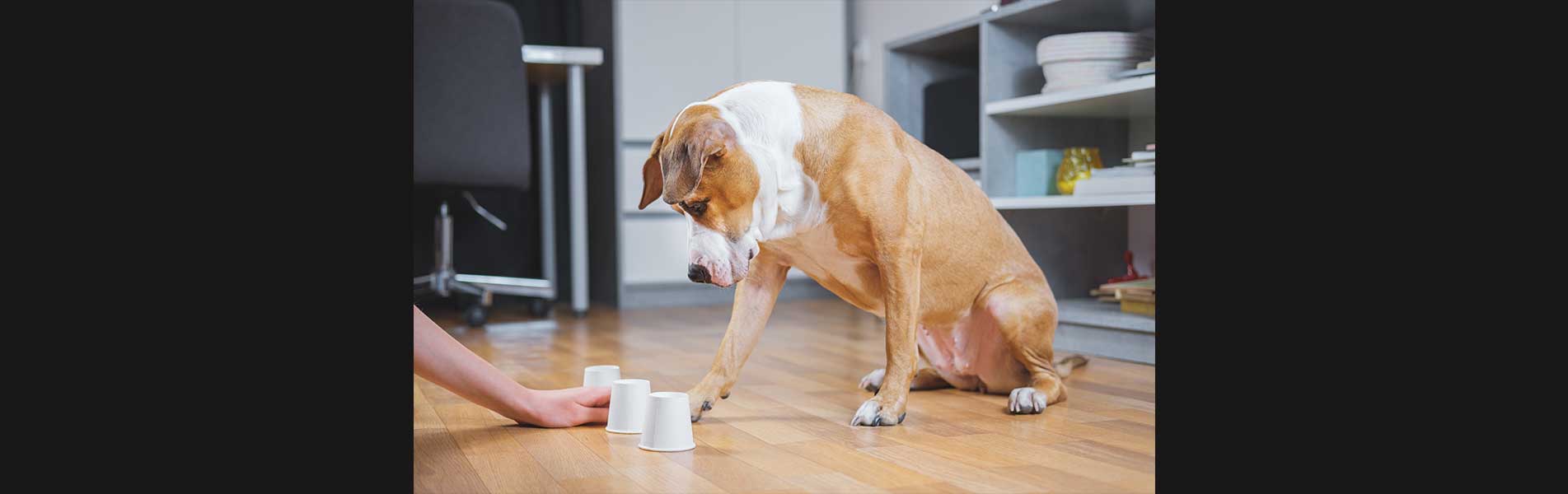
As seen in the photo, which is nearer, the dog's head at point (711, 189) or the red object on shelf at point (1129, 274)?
the dog's head at point (711, 189)

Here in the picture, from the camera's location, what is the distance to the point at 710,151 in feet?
4.87

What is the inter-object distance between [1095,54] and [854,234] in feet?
4.25

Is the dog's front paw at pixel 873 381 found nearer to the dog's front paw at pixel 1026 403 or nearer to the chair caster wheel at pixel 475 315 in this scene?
the dog's front paw at pixel 1026 403

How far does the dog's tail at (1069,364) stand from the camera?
2.12 m

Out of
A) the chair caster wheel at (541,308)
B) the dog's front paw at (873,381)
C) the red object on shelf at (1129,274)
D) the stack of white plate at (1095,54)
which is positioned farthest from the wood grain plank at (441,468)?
the chair caster wheel at (541,308)

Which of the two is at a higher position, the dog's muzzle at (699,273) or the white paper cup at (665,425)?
the dog's muzzle at (699,273)

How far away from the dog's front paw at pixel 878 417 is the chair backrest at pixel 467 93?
2.00 metres

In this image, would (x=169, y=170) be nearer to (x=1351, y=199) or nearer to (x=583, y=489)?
(x=583, y=489)

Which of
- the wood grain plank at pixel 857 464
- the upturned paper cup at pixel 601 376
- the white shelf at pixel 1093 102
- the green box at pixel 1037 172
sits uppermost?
the white shelf at pixel 1093 102

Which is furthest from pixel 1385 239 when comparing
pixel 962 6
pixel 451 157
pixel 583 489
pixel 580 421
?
pixel 962 6

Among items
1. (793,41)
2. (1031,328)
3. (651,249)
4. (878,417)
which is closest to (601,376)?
(878,417)

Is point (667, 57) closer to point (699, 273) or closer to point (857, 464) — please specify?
point (699, 273)

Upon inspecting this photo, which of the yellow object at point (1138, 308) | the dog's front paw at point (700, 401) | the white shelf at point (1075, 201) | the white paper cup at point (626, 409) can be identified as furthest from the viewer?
the yellow object at point (1138, 308)

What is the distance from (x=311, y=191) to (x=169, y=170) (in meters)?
0.10
